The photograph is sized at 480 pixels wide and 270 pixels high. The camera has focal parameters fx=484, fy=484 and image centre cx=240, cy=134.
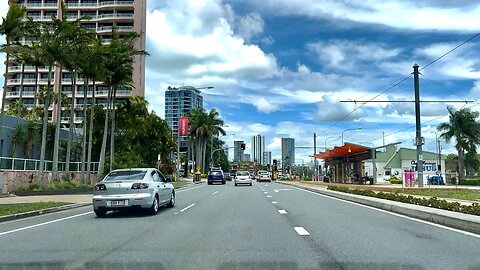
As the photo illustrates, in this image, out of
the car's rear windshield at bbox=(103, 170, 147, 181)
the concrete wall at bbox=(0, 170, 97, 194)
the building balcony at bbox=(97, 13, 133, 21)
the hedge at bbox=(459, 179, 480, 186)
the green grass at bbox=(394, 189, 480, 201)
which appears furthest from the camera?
the building balcony at bbox=(97, 13, 133, 21)

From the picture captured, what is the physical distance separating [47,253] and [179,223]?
519 cm

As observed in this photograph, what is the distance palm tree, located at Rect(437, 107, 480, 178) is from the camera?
2933 inches

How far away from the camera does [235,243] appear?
1016cm

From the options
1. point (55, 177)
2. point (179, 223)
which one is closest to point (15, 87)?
point (55, 177)

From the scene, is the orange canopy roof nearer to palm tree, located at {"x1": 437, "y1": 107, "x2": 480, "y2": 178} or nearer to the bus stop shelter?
the bus stop shelter

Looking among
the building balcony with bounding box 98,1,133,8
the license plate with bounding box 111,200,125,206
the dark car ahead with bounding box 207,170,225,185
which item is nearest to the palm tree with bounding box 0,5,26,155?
the license plate with bounding box 111,200,125,206

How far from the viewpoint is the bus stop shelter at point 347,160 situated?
5088 centimetres

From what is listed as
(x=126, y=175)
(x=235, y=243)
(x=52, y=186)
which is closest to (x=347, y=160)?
(x=52, y=186)

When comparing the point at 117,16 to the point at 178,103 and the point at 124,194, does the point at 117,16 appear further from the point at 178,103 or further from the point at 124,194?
the point at 124,194

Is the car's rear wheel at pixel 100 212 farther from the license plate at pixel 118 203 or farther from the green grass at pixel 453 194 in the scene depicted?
the green grass at pixel 453 194

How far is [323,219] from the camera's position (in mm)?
15000

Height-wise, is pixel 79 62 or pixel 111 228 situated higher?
pixel 79 62

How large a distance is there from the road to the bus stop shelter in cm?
3603

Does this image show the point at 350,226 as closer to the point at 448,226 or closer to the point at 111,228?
the point at 448,226
